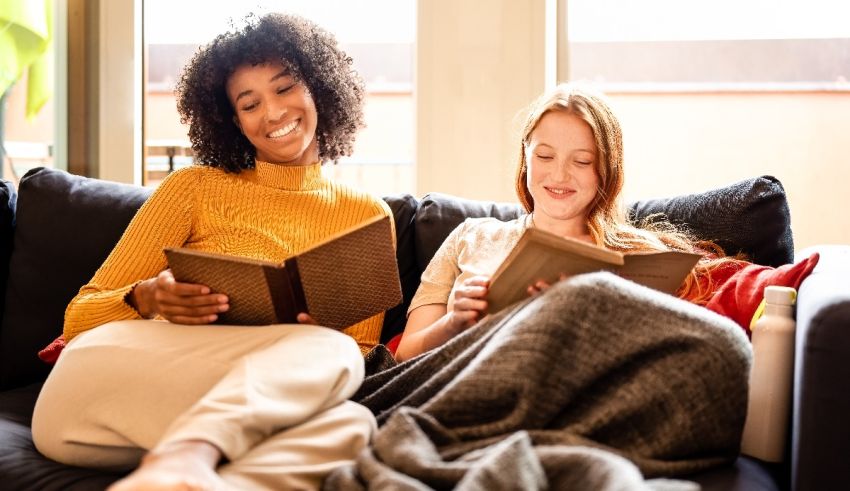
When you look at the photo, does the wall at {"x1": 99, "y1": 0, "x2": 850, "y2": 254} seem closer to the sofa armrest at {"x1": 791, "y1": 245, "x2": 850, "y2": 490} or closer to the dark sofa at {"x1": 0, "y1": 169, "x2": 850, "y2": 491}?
the dark sofa at {"x1": 0, "y1": 169, "x2": 850, "y2": 491}

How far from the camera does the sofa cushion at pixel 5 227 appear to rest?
2.17m

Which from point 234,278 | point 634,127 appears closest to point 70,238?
point 234,278

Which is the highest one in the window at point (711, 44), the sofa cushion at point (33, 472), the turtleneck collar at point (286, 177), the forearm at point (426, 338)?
the window at point (711, 44)

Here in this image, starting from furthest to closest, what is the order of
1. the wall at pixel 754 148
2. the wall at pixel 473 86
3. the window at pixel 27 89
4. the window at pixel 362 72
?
the window at pixel 362 72
the wall at pixel 754 148
the window at pixel 27 89
the wall at pixel 473 86

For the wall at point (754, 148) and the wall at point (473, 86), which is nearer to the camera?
the wall at point (473, 86)

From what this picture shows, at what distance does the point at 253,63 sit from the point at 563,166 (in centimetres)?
70

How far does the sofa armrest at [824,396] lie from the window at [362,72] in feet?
6.17

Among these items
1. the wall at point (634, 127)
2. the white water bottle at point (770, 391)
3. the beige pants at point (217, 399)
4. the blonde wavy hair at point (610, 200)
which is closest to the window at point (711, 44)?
the wall at point (634, 127)

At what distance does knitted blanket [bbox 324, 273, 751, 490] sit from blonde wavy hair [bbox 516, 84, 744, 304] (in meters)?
0.53

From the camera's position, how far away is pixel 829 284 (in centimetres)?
147

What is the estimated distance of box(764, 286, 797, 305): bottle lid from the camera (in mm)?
1584

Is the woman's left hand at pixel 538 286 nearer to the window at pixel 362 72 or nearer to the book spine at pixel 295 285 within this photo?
the book spine at pixel 295 285

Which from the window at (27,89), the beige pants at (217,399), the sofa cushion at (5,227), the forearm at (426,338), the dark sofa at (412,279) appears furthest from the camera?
the window at (27,89)

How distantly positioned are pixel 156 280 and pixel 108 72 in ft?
5.70
